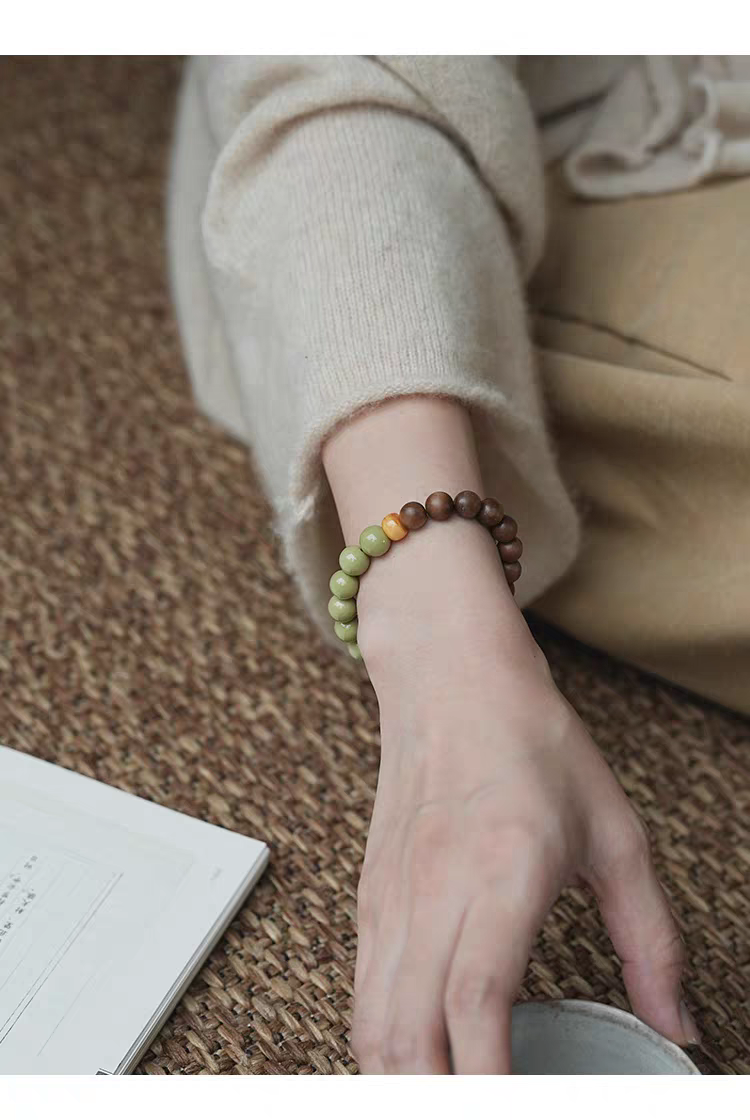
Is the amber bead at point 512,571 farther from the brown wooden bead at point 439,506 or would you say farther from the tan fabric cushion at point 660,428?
the tan fabric cushion at point 660,428

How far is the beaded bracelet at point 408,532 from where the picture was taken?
1.68ft

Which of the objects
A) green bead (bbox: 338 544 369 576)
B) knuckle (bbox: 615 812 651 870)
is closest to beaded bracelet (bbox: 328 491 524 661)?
green bead (bbox: 338 544 369 576)

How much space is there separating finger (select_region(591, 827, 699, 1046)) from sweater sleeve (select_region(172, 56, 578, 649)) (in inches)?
9.2

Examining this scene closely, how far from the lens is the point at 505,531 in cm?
53

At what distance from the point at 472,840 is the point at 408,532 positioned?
15 cm

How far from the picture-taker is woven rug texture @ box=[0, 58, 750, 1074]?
564 mm

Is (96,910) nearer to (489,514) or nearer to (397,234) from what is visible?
(489,514)

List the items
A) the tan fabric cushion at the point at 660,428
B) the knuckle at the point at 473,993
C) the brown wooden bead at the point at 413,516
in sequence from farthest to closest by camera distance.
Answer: the tan fabric cushion at the point at 660,428 < the brown wooden bead at the point at 413,516 < the knuckle at the point at 473,993

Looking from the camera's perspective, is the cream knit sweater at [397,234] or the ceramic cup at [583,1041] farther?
the cream knit sweater at [397,234]

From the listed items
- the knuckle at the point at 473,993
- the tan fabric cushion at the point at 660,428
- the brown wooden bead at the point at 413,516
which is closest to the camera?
the knuckle at the point at 473,993

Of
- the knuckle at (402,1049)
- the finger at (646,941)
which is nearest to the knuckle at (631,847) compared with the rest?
the finger at (646,941)

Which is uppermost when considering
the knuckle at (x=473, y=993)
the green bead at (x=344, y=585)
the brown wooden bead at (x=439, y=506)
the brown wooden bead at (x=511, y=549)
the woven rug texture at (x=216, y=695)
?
the brown wooden bead at (x=439, y=506)

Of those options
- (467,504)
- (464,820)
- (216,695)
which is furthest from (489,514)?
(216,695)
